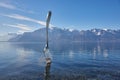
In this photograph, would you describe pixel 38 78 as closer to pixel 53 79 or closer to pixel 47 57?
pixel 53 79

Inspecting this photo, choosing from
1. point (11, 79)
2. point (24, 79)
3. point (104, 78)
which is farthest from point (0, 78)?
point (104, 78)

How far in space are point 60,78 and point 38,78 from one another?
578 cm

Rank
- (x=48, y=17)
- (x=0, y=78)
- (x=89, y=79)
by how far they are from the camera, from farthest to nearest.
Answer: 1. (x=0, y=78)
2. (x=89, y=79)
3. (x=48, y=17)

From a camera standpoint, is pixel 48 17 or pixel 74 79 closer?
pixel 48 17

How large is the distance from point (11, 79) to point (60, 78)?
12493 millimetres

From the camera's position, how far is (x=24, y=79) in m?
43.5

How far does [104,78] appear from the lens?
4378 centimetres

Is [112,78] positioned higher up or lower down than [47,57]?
lower down

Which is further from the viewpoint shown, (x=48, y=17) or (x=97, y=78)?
(x=97, y=78)

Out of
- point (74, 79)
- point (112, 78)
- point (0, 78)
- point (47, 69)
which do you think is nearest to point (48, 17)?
point (47, 69)

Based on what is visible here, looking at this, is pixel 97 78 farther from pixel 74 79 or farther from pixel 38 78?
pixel 38 78

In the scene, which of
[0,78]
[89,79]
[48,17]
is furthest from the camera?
[0,78]

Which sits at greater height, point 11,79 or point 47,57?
point 47,57

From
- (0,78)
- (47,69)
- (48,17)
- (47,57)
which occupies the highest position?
(48,17)
